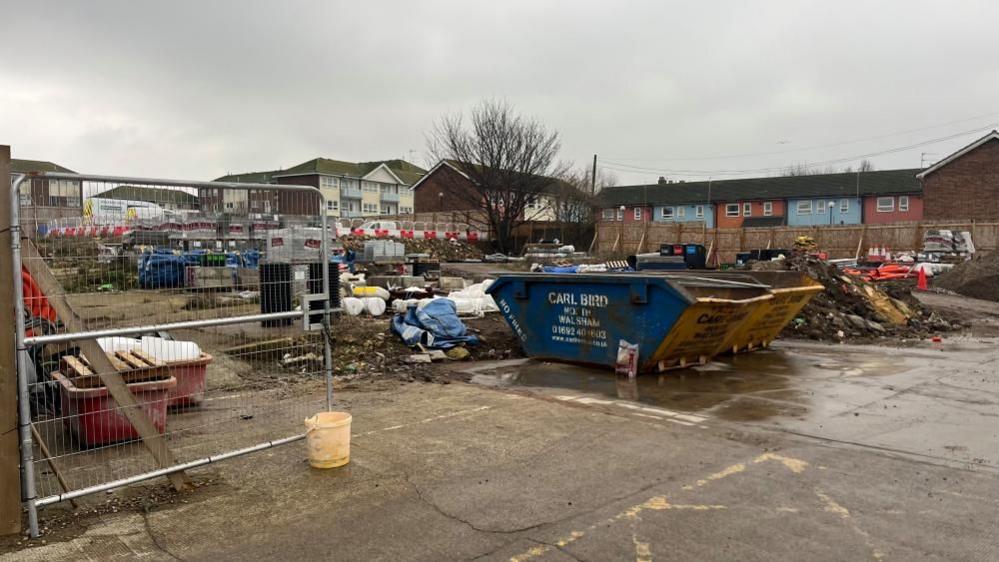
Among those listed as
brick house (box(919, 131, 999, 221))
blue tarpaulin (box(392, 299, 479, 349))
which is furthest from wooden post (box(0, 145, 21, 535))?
brick house (box(919, 131, 999, 221))

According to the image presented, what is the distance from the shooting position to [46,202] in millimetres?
4219

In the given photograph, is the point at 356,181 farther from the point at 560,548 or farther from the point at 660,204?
the point at 560,548

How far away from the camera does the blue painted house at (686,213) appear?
195 ft

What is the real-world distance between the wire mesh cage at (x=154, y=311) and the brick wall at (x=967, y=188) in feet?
164

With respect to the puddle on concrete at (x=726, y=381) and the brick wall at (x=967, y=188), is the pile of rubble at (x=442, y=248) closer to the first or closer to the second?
the puddle on concrete at (x=726, y=381)

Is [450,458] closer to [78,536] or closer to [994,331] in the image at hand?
[78,536]

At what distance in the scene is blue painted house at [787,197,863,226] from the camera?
52344mm

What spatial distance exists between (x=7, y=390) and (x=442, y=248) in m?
32.5

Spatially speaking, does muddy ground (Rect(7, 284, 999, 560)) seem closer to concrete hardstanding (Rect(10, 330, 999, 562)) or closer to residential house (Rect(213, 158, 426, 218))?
concrete hardstanding (Rect(10, 330, 999, 562))

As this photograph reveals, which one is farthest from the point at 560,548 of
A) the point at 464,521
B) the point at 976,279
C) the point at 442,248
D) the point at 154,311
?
the point at 442,248

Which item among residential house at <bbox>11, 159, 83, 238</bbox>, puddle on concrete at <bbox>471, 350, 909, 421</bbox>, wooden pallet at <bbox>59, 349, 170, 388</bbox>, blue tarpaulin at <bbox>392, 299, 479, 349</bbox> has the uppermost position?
residential house at <bbox>11, 159, 83, 238</bbox>

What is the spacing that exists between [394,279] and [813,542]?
13121 mm

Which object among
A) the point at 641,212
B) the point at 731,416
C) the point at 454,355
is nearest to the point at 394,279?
the point at 454,355

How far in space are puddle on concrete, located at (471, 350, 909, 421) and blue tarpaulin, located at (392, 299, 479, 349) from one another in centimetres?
141
